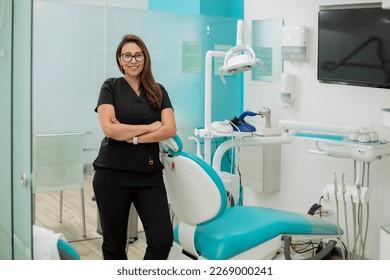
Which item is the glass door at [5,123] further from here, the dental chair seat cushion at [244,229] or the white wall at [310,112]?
the white wall at [310,112]

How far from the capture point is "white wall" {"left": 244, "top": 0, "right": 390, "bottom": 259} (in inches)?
139

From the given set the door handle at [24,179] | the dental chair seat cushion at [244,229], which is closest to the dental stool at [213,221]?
the dental chair seat cushion at [244,229]

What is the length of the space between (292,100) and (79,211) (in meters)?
1.70

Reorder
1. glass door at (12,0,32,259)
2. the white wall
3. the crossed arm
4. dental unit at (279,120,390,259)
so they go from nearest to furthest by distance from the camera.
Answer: glass door at (12,0,32,259) → the crossed arm → dental unit at (279,120,390,259) → the white wall

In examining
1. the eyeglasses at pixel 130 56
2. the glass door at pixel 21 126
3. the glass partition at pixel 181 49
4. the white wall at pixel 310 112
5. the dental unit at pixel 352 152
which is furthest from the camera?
the glass partition at pixel 181 49

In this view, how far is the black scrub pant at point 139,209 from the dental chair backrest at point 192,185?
0.13 m

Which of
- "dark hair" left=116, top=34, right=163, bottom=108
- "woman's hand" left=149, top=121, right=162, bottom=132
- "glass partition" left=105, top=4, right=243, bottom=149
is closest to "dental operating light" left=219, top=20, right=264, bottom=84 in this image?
"dark hair" left=116, top=34, right=163, bottom=108

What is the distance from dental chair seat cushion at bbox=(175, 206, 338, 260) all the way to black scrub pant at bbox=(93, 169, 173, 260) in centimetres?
20

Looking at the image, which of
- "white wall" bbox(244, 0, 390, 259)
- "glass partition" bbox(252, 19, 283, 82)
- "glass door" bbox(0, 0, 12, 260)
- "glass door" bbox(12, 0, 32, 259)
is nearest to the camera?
"glass door" bbox(12, 0, 32, 259)

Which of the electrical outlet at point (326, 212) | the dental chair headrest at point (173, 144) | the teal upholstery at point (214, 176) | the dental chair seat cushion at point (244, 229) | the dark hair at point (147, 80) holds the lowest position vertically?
the electrical outlet at point (326, 212)

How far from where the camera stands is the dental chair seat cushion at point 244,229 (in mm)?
2787

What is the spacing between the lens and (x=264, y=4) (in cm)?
432

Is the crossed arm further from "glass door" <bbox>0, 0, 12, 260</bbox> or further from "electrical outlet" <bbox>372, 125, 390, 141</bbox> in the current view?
"electrical outlet" <bbox>372, 125, 390, 141</bbox>
